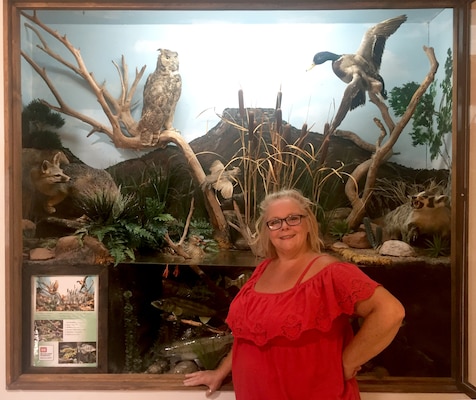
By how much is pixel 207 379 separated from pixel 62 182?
3.68 ft

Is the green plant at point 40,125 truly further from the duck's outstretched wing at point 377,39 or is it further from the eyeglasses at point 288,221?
the duck's outstretched wing at point 377,39

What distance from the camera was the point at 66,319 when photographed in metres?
1.91

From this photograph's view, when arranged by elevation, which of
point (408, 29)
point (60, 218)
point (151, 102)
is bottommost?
point (60, 218)

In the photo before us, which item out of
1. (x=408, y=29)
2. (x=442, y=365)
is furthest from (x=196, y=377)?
(x=408, y=29)

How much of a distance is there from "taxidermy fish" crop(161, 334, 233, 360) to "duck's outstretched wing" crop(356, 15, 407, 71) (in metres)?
1.43

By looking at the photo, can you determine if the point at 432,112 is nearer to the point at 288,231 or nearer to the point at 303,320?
the point at 288,231

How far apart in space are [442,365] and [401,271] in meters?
0.46

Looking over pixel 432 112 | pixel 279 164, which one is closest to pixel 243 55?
pixel 279 164

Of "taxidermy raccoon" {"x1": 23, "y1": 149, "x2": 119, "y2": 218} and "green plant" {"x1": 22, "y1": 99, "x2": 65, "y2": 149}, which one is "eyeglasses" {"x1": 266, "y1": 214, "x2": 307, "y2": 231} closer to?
"taxidermy raccoon" {"x1": 23, "y1": 149, "x2": 119, "y2": 218}

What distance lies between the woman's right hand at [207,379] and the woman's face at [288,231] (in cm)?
69

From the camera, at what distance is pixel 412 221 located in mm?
1861

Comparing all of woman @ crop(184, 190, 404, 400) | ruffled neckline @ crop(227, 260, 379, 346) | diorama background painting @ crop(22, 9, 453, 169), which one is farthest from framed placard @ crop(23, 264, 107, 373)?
ruffled neckline @ crop(227, 260, 379, 346)

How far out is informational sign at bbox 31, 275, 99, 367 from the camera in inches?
74.9

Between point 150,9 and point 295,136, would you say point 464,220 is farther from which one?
point 150,9
